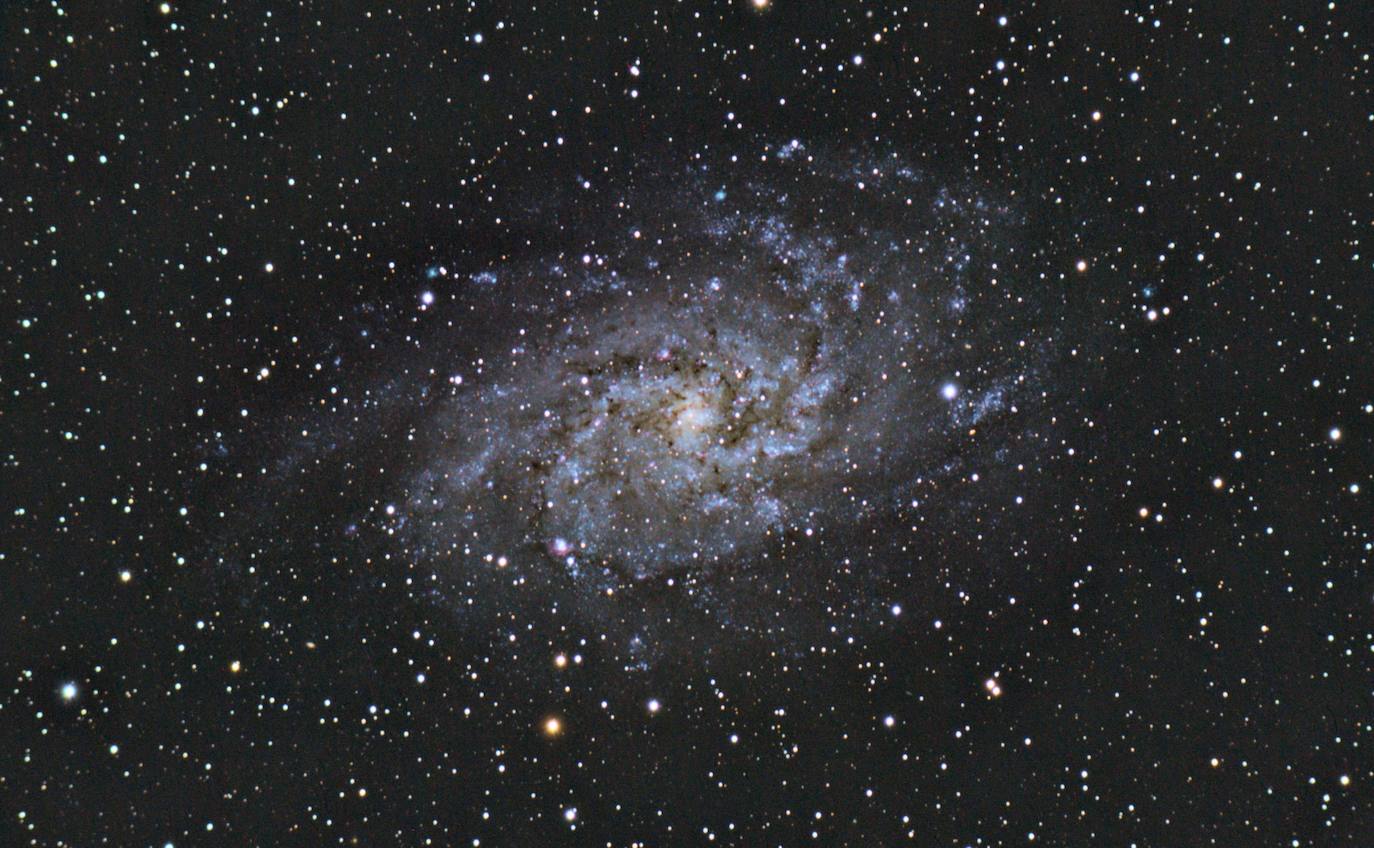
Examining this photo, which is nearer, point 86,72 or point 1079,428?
point 86,72

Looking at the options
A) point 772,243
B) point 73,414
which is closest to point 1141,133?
point 772,243

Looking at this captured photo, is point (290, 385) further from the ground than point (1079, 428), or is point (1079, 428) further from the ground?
point (290, 385)

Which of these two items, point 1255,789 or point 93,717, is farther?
point 1255,789

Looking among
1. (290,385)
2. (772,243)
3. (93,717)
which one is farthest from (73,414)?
(772,243)

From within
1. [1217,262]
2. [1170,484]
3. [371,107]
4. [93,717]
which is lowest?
[93,717]

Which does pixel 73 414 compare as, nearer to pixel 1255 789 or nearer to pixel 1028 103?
pixel 1028 103

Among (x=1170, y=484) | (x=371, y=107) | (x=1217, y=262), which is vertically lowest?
(x=1170, y=484)

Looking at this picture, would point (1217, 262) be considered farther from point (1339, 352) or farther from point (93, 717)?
point (93, 717)

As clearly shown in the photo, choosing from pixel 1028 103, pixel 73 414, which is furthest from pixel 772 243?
pixel 73 414

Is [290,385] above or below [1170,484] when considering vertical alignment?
above
